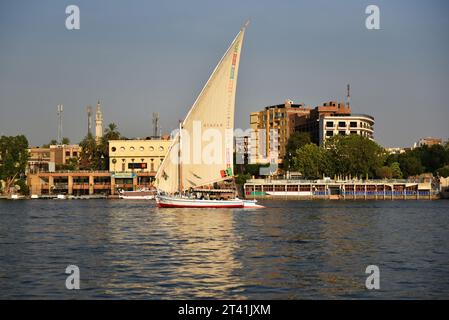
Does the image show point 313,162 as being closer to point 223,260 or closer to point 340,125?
point 340,125

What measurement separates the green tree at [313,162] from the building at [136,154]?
3400 centimetres

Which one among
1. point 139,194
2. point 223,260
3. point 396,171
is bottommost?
point 223,260

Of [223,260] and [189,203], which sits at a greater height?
[189,203]

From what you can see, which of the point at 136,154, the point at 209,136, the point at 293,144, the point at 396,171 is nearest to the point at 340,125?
the point at 293,144

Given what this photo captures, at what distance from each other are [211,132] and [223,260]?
46.8 meters

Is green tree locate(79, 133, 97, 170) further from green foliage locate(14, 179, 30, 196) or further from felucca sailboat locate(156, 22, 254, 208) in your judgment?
felucca sailboat locate(156, 22, 254, 208)

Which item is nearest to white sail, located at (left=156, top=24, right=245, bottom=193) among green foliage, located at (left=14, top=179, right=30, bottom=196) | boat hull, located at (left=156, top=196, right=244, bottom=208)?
boat hull, located at (left=156, top=196, right=244, bottom=208)

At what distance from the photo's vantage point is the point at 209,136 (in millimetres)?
85812

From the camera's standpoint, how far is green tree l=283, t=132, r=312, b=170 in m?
191

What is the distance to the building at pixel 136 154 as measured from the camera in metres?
180

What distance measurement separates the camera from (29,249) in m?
44.8

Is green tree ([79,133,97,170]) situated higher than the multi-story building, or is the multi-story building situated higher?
the multi-story building

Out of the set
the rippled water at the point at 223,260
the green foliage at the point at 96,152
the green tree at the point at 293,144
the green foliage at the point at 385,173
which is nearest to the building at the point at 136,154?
the green foliage at the point at 96,152
